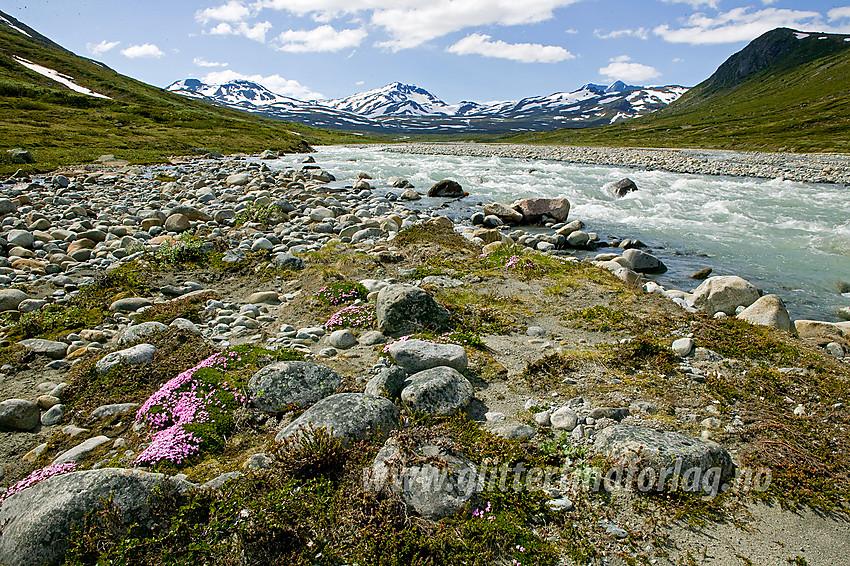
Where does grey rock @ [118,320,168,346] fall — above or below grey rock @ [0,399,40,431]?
above

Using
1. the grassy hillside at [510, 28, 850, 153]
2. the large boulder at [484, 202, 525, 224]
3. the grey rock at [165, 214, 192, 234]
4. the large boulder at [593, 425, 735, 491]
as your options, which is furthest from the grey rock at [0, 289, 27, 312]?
the grassy hillside at [510, 28, 850, 153]

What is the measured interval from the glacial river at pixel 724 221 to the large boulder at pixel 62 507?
13.2 m

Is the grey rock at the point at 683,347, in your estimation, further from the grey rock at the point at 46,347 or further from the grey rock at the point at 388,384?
the grey rock at the point at 46,347

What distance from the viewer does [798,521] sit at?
12.5 feet

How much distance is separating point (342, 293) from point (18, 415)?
5.32 metres

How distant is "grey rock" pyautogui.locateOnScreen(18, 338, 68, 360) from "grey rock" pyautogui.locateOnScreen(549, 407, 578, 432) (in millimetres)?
7817

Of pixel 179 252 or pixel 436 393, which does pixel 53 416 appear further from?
pixel 179 252

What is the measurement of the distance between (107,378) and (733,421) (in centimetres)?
816

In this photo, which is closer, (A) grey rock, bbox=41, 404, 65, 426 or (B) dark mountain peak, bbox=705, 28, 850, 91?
(A) grey rock, bbox=41, 404, 65, 426

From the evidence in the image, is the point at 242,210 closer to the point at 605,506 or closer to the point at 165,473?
the point at 165,473

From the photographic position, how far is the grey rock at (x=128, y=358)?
257 inches

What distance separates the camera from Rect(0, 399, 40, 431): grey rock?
5.55m

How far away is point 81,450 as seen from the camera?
16.1 ft

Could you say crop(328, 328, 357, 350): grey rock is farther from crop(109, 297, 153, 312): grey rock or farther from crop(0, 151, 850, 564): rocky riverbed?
crop(109, 297, 153, 312): grey rock
